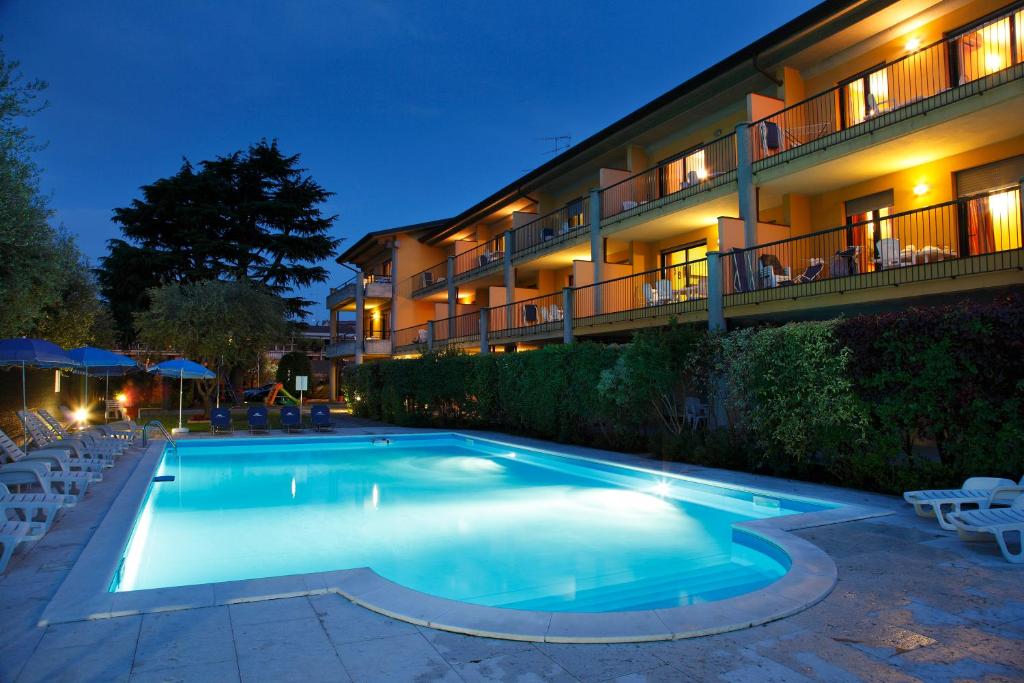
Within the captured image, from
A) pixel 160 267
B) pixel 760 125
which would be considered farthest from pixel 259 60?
pixel 760 125

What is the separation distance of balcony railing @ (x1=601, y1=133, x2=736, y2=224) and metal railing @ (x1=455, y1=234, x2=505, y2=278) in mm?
8186

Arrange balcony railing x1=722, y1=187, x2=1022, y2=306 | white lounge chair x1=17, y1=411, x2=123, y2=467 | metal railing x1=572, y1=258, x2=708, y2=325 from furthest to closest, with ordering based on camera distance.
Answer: metal railing x1=572, y1=258, x2=708, y2=325 < white lounge chair x1=17, y1=411, x2=123, y2=467 < balcony railing x1=722, y1=187, x2=1022, y2=306

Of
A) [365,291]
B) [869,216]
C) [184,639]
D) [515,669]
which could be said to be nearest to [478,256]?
[365,291]

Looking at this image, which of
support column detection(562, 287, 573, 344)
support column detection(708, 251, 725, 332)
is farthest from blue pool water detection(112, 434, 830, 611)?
support column detection(562, 287, 573, 344)

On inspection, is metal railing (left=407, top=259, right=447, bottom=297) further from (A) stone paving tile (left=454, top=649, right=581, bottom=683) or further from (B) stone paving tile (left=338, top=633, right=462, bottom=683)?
(A) stone paving tile (left=454, top=649, right=581, bottom=683)

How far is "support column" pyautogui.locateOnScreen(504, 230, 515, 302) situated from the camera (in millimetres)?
25125

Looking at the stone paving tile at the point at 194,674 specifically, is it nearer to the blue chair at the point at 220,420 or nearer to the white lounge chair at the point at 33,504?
the white lounge chair at the point at 33,504

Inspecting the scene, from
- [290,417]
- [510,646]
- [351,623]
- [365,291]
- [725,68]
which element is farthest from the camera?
[365,291]

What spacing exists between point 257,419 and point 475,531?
40.7 ft

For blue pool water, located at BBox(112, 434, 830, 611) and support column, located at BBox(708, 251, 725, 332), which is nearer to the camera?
blue pool water, located at BBox(112, 434, 830, 611)

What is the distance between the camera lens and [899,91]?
547 inches

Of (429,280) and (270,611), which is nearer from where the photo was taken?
(270,611)

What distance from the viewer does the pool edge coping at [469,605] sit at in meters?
4.06

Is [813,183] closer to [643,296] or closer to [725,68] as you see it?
[725,68]
